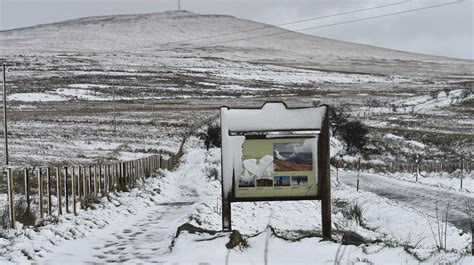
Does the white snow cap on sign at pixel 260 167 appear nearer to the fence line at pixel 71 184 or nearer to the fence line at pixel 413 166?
the fence line at pixel 71 184

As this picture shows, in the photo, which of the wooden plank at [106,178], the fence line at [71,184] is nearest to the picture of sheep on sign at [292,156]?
the fence line at [71,184]

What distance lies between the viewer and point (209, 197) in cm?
1836

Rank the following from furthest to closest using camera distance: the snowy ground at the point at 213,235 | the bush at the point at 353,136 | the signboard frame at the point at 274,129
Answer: the bush at the point at 353,136 → the signboard frame at the point at 274,129 → the snowy ground at the point at 213,235

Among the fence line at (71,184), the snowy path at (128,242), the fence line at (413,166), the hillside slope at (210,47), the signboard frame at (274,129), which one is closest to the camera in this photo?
the snowy path at (128,242)

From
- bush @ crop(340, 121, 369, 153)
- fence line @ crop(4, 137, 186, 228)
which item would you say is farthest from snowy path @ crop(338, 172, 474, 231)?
bush @ crop(340, 121, 369, 153)

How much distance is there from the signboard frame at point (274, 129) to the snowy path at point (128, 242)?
4.67 feet

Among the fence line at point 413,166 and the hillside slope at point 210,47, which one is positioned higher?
the hillside slope at point 210,47

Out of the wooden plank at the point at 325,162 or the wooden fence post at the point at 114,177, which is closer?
the wooden plank at the point at 325,162

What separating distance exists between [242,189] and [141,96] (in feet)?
274

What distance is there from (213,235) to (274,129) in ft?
6.15

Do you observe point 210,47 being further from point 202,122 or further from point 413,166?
point 413,166

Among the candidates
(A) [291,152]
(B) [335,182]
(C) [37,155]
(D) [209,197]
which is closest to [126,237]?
(A) [291,152]

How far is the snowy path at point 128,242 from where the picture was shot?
8.54 metres

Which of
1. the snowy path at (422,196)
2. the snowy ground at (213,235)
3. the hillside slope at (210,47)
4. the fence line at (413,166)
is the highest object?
the hillside slope at (210,47)
